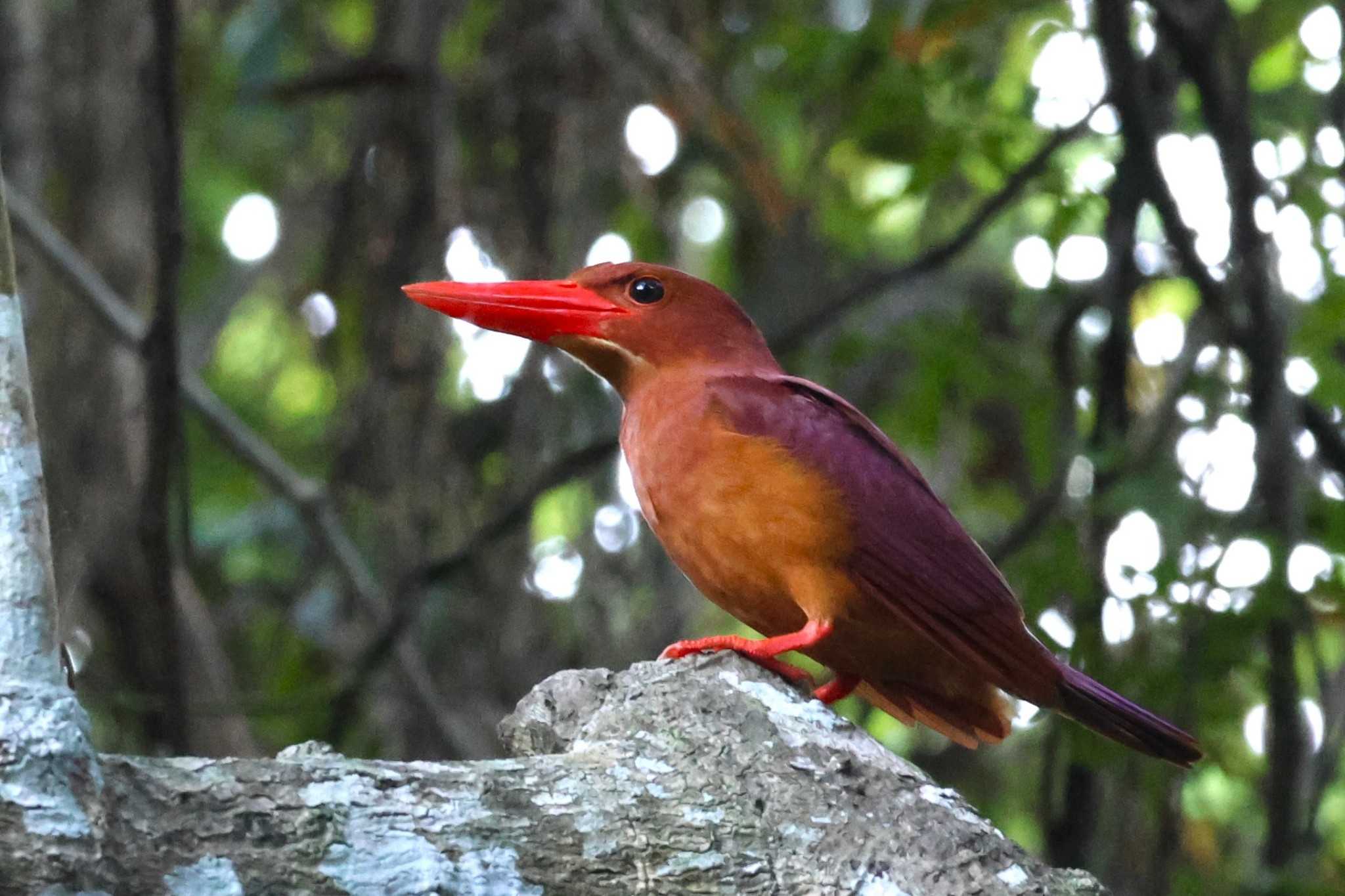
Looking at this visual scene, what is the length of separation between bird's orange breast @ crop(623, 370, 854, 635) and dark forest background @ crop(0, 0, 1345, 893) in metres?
1.16

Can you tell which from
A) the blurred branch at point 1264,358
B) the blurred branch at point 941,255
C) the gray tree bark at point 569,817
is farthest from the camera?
the blurred branch at point 941,255

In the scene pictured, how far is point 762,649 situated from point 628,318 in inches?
35.1

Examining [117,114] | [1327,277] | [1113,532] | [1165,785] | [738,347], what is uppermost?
[117,114]

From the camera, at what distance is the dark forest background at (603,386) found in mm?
4066

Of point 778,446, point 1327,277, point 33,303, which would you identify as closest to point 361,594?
point 33,303

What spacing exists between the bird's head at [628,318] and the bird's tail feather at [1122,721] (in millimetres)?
848

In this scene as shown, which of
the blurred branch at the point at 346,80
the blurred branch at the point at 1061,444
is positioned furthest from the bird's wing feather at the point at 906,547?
the blurred branch at the point at 346,80

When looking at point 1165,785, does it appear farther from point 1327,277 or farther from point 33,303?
point 33,303

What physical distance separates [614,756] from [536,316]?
1256mm

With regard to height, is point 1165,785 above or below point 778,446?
below

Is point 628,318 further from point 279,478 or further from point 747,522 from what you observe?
point 279,478

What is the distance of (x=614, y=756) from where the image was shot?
6.57ft

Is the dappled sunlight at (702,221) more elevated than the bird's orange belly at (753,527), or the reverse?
the dappled sunlight at (702,221)

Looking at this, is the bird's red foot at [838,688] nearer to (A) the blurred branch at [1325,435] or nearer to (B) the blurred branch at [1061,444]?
(B) the blurred branch at [1061,444]
